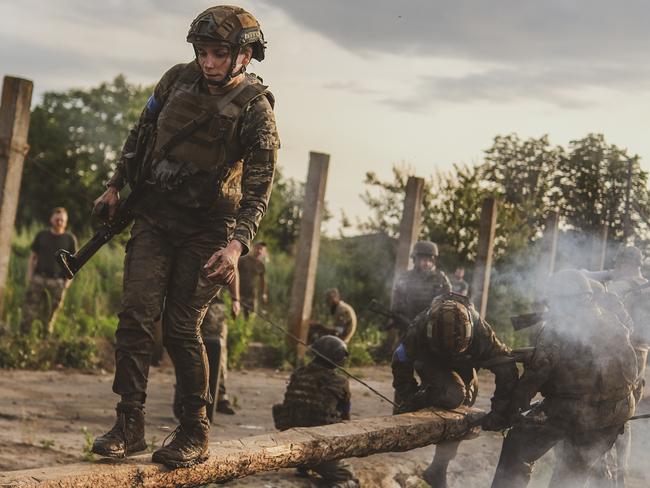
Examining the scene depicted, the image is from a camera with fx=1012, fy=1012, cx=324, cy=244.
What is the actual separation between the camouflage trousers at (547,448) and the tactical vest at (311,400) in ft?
4.39

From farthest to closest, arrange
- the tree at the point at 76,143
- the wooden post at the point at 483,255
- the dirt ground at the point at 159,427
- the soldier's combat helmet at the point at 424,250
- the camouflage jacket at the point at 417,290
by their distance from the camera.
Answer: the tree at the point at 76,143 < the wooden post at the point at 483,255 < the soldier's combat helmet at the point at 424,250 < the camouflage jacket at the point at 417,290 < the dirt ground at the point at 159,427

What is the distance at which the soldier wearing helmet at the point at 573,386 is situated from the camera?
7.46m

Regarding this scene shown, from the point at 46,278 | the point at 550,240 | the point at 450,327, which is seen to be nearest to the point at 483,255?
the point at 550,240

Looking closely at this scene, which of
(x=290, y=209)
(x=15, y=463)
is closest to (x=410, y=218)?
(x=15, y=463)

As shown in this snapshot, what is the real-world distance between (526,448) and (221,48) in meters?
4.16

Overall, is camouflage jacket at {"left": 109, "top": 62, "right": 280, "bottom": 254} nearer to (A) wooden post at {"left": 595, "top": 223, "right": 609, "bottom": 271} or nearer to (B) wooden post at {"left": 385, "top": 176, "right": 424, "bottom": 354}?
(B) wooden post at {"left": 385, "top": 176, "right": 424, "bottom": 354}

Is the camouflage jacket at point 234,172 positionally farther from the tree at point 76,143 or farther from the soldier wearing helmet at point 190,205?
the tree at point 76,143

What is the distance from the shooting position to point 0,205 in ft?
39.3

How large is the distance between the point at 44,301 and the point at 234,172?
8.55 m

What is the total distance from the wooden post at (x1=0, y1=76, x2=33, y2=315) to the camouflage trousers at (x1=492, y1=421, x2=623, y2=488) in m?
6.86

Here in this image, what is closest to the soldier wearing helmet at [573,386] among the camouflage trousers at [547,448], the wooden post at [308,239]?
the camouflage trousers at [547,448]

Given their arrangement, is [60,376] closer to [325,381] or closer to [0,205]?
[0,205]

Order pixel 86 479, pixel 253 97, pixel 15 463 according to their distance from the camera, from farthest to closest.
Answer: pixel 15 463 → pixel 253 97 → pixel 86 479

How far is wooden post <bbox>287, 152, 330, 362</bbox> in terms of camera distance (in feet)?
48.3
